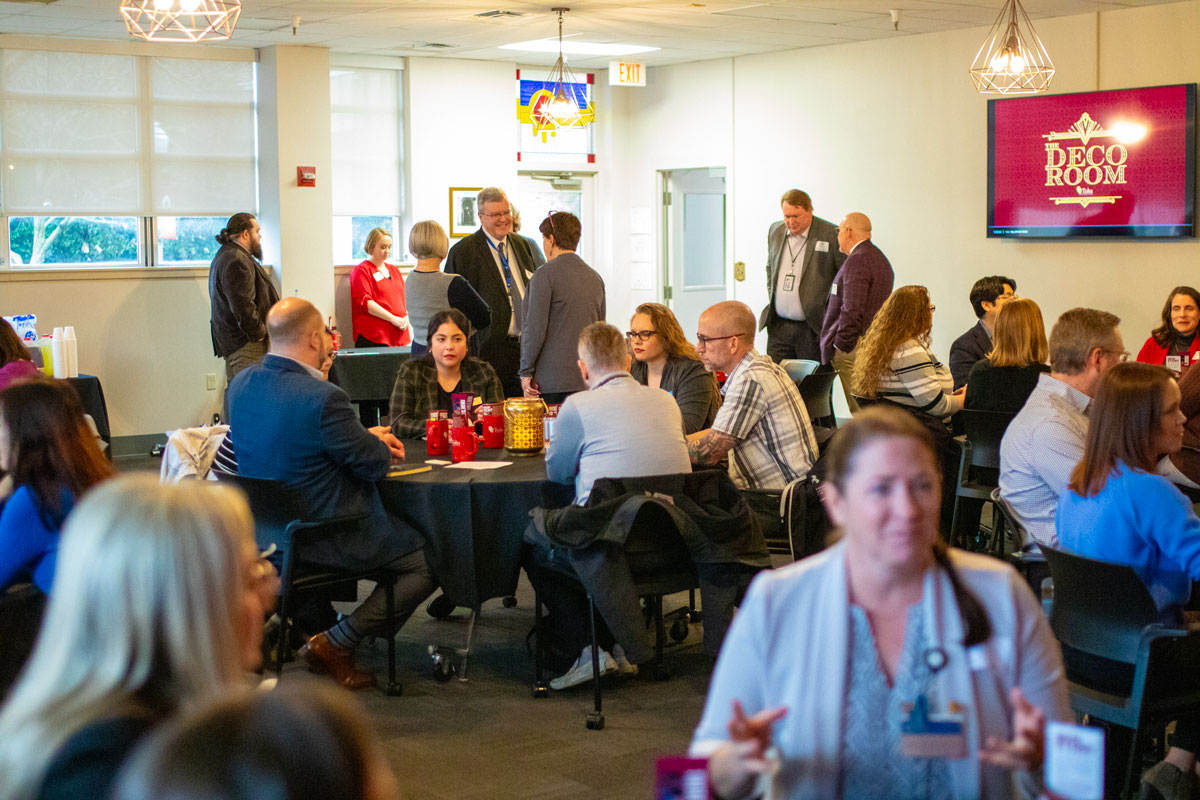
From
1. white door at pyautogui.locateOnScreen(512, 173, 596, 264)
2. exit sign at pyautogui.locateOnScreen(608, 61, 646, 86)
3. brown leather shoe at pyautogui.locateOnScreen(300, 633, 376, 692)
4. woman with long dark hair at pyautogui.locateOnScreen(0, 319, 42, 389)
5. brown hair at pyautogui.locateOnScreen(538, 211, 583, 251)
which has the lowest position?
brown leather shoe at pyautogui.locateOnScreen(300, 633, 376, 692)

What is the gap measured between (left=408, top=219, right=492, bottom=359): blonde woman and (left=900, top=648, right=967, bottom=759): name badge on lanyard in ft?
16.7

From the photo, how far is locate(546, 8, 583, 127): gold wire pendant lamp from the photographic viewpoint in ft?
30.4

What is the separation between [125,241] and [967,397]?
6792mm

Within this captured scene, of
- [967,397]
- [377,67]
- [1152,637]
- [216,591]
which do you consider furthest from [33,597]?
[377,67]

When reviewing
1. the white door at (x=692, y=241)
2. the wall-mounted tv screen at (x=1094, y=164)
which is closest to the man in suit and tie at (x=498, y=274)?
the wall-mounted tv screen at (x=1094, y=164)

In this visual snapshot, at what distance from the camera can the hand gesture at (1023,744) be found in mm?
1771

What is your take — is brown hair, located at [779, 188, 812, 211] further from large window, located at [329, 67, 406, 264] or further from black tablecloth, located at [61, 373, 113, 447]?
black tablecloth, located at [61, 373, 113, 447]

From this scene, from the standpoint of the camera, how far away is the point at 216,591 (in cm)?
162

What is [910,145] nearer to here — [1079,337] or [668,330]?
[668,330]

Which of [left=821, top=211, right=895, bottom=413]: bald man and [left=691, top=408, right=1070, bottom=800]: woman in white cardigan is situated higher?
[left=821, top=211, right=895, bottom=413]: bald man

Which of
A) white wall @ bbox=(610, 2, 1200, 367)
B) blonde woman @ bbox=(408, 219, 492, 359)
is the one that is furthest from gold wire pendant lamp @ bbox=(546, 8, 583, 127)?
blonde woman @ bbox=(408, 219, 492, 359)

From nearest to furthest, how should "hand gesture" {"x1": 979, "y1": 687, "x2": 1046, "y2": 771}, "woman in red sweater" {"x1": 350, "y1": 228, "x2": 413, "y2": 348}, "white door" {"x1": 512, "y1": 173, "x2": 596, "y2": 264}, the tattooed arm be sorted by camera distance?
"hand gesture" {"x1": 979, "y1": 687, "x2": 1046, "y2": 771} → the tattooed arm → "woman in red sweater" {"x1": 350, "y1": 228, "x2": 413, "y2": 348} → "white door" {"x1": 512, "y1": 173, "x2": 596, "y2": 264}

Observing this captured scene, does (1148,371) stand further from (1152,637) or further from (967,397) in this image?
(967,397)

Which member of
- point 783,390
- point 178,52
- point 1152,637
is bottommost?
point 1152,637
